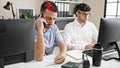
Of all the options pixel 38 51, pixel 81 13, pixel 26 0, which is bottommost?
pixel 38 51

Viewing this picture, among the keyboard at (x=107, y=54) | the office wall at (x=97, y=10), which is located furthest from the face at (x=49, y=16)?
the office wall at (x=97, y=10)

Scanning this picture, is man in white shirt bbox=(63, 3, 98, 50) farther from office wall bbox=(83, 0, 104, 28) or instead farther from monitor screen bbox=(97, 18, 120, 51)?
office wall bbox=(83, 0, 104, 28)

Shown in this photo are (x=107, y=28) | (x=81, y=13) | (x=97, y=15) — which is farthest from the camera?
(x=97, y=15)

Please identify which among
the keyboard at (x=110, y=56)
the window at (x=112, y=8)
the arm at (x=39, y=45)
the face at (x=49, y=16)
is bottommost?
the keyboard at (x=110, y=56)

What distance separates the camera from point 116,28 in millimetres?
1457

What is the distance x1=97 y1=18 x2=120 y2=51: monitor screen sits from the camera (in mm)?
1391

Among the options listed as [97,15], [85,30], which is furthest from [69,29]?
[97,15]

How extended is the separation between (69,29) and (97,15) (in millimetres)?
1474

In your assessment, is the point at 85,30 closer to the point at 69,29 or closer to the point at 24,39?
the point at 69,29

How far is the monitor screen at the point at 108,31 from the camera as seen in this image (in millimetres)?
1391

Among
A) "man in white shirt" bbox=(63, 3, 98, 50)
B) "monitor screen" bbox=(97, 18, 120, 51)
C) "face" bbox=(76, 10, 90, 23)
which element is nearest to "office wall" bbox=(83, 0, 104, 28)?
"man in white shirt" bbox=(63, 3, 98, 50)

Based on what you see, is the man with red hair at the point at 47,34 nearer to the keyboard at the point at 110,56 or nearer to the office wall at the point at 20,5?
the keyboard at the point at 110,56

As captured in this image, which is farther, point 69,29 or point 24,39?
point 69,29

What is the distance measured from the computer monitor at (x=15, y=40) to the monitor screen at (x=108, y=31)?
63 centimetres
